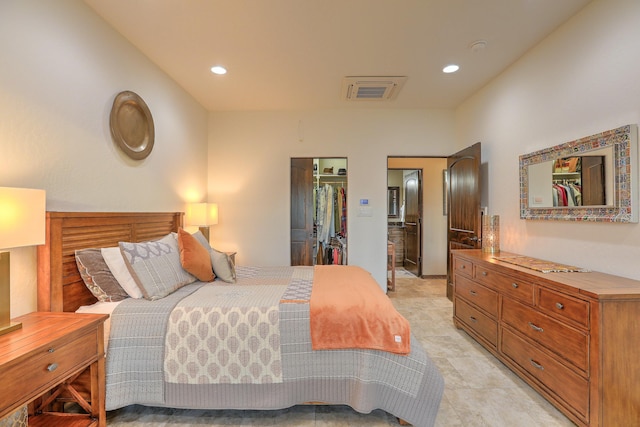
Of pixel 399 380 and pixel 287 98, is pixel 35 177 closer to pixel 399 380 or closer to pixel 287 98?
pixel 399 380

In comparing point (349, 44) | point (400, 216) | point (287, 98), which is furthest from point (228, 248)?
point (400, 216)

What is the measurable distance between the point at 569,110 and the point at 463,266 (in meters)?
1.56

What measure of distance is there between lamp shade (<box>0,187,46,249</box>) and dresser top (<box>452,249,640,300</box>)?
9.08 ft

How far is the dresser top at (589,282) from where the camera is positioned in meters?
1.46

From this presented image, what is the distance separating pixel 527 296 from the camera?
1976 millimetres

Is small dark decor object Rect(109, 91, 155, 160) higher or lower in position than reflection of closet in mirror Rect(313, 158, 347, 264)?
higher

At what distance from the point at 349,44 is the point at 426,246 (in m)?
3.94

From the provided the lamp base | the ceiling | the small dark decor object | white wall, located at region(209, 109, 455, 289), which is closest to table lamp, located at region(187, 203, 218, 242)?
white wall, located at region(209, 109, 455, 289)

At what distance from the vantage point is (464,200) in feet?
Result: 11.5

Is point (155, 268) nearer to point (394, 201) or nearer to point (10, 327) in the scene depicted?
point (10, 327)

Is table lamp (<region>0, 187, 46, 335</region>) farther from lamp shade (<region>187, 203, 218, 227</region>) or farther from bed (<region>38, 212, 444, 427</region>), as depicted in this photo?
lamp shade (<region>187, 203, 218, 227</region>)

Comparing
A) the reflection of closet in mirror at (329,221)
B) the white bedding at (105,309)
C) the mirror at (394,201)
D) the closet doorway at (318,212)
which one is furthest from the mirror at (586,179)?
the mirror at (394,201)

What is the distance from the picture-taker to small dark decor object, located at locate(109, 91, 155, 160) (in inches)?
89.1

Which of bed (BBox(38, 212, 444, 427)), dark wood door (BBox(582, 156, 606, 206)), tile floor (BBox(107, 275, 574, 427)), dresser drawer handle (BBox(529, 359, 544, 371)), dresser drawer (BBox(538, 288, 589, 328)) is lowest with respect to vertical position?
tile floor (BBox(107, 275, 574, 427))
